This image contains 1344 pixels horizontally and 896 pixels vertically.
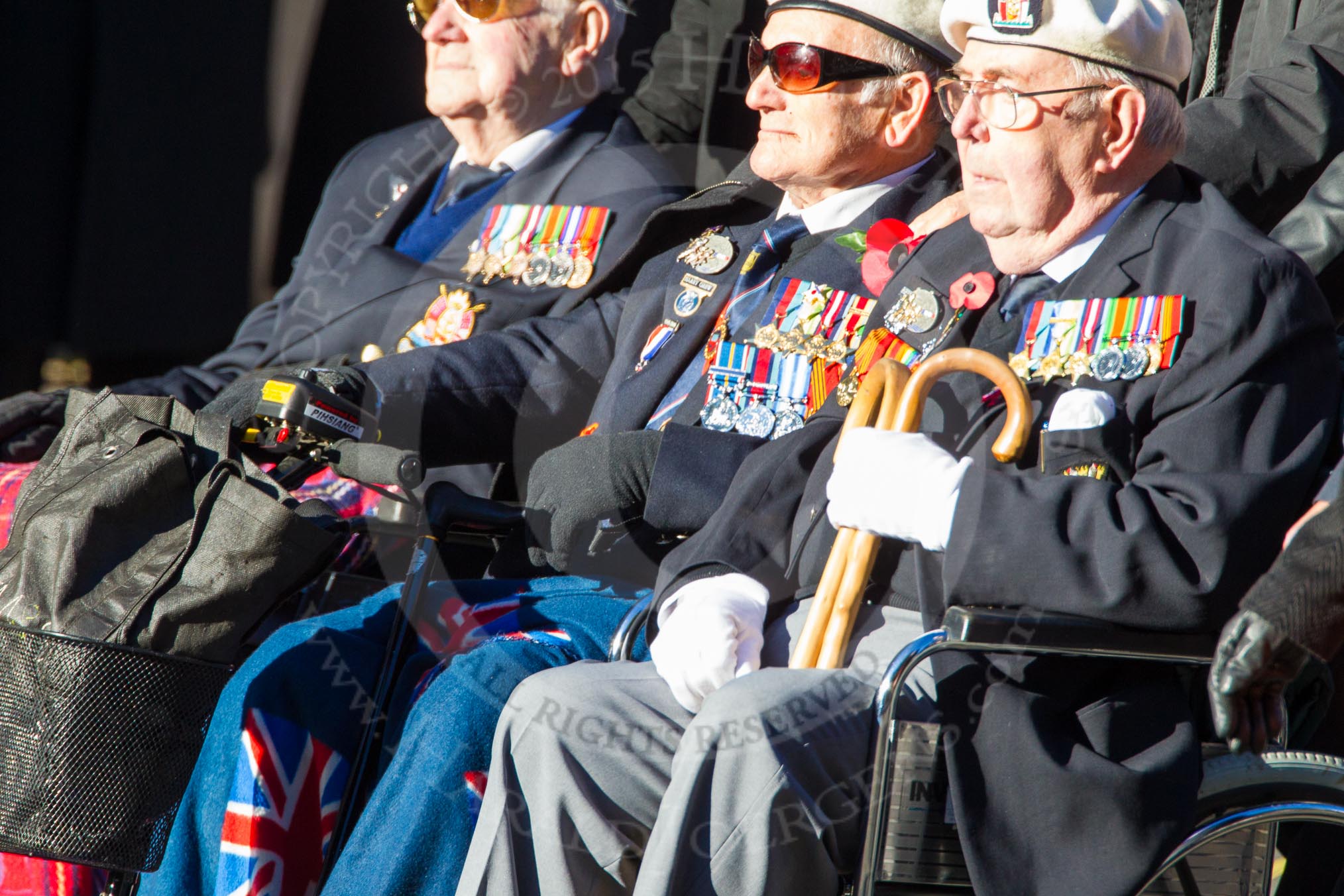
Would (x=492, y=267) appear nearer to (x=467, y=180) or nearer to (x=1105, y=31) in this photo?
(x=467, y=180)

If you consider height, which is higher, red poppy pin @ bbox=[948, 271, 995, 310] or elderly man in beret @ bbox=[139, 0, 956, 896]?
red poppy pin @ bbox=[948, 271, 995, 310]

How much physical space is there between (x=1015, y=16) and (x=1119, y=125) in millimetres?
240

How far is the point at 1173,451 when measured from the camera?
2064mm

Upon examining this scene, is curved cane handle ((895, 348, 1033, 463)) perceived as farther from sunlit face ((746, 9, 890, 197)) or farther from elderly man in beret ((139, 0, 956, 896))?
sunlit face ((746, 9, 890, 197))

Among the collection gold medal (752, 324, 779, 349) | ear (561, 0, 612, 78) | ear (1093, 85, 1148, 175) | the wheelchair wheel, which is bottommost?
the wheelchair wheel

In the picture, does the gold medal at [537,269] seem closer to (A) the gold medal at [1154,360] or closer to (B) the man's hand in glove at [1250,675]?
(A) the gold medal at [1154,360]

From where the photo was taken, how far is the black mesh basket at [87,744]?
195cm

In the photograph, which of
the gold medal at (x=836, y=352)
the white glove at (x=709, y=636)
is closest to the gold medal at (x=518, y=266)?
the gold medal at (x=836, y=352)

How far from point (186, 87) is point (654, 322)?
332cm

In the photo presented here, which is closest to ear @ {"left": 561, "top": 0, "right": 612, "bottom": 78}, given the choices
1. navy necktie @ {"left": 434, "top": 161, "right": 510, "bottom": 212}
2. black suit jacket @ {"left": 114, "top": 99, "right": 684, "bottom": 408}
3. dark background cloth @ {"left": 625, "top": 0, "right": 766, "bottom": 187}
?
black suit jacket @ {"left": 114, "top": 99, "right": 684, "bottom": 408}

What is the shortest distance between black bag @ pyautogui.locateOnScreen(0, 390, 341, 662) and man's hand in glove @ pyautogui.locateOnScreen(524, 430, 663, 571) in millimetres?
513

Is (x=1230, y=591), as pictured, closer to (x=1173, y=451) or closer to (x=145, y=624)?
(x=1173, y=451)

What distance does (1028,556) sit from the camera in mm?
2008

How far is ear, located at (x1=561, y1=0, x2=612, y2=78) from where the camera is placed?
366 cm
